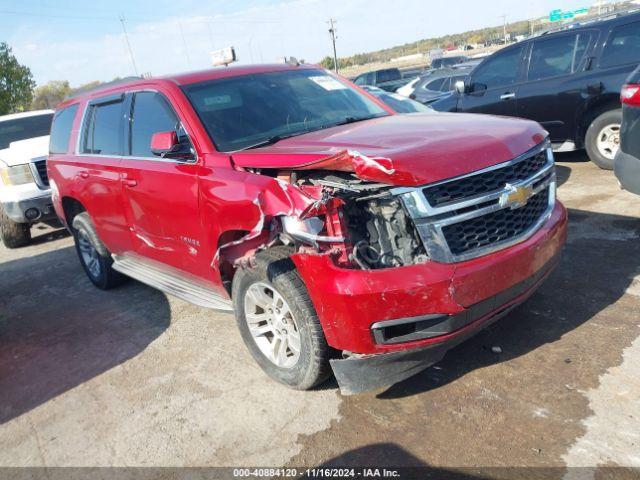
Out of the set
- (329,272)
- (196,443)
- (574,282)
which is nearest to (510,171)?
(329,272)

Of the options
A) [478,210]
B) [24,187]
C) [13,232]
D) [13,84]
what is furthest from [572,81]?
[13,84]

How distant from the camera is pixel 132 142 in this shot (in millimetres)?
4270

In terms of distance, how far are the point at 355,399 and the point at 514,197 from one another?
1.46 metres

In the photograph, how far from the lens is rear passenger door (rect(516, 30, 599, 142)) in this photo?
698 cm

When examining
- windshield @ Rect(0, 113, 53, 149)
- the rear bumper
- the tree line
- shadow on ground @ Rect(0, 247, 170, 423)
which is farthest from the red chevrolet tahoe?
the tree line

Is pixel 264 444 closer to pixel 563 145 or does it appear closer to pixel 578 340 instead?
pixel 578 340

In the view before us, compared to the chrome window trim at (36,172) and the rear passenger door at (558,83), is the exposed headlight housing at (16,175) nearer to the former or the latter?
the chrome window trim at (36,172)

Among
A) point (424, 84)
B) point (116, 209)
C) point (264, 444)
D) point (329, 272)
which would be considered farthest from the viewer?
point (424, 84)

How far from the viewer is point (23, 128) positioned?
9.26 m

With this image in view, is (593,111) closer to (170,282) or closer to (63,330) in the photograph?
(170,282)

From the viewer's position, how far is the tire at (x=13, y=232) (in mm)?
8008

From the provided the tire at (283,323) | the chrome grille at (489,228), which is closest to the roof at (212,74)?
the tire at (283,323)

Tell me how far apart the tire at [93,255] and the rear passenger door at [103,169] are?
7.3 inches

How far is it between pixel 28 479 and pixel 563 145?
23.5 ft
